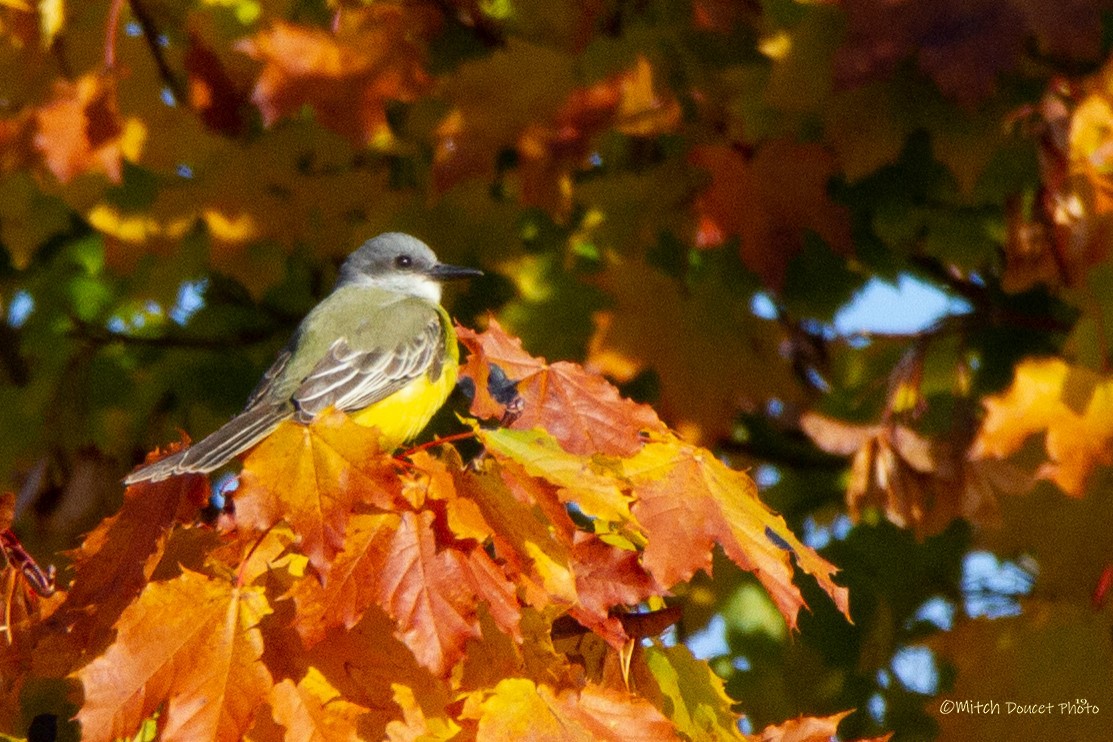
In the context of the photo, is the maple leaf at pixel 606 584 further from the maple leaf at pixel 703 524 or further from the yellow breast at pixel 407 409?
the yellow breast at pixel 407 409

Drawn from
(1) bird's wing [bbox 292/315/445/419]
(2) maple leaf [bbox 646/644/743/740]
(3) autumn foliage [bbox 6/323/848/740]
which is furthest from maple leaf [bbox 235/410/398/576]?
(1) bird's wing [bbox 292/315/445/419]

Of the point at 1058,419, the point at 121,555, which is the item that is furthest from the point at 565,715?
the point at 1058,419

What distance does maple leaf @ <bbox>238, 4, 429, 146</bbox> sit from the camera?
4.32 metres

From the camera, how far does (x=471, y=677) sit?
7.80 ft

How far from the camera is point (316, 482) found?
230 centimetres

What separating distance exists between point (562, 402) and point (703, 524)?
1.13ft

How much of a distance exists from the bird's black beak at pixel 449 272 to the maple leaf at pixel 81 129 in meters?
1.02

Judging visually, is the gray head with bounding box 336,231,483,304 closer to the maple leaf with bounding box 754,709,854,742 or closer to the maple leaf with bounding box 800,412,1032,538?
the maple leaf with bounding box 800,412,1032,538

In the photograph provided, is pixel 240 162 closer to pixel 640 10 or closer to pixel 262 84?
pixel 262 84

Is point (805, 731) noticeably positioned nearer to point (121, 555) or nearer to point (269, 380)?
point (121, 555)

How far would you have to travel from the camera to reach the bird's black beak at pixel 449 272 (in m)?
4.40

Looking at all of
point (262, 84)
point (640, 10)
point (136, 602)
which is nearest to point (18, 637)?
point (136, 602)

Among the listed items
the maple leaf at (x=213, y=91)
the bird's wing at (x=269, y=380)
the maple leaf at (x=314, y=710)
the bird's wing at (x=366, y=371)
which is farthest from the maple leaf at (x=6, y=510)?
the maple leaf at (x=213, y=91)

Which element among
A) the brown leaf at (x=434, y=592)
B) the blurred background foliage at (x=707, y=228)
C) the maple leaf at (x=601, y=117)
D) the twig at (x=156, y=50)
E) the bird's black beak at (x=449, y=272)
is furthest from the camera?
the twig at (x=156, y=50)
